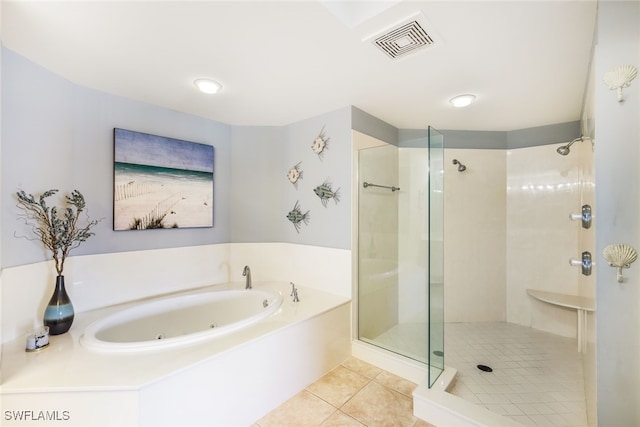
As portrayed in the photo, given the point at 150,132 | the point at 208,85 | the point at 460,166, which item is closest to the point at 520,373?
the point at 460,166

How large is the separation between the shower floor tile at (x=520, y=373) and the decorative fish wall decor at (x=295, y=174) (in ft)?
7.04

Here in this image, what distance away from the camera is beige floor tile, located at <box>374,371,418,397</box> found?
1986mm

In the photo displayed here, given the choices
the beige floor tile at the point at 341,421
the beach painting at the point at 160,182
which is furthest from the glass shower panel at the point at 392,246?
the beach painting at the point at 160,182

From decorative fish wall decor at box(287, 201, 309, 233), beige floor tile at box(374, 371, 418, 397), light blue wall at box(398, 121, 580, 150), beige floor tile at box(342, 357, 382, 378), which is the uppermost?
light blue wall at box(398, 121, 580, 150)

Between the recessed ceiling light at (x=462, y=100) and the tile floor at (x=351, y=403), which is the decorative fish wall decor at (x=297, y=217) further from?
the recessed ceiling light at (x=462, y=100)

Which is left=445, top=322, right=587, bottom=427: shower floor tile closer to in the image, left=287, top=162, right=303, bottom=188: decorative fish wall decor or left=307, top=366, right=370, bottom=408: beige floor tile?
left=307, top=366, right=370, bottom=408: beige floor tile

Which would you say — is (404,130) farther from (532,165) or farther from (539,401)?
(539,401)

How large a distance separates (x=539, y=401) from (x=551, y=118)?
2.53 meters

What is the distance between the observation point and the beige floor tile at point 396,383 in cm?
199

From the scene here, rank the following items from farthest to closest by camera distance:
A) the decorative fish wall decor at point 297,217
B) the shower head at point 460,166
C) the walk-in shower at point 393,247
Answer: the shower head at point 460,166 → the decorative fish wall decor at point 297,217 → the walk-in shower at point 393,247

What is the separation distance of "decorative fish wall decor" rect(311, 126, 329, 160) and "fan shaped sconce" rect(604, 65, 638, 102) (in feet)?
6.06

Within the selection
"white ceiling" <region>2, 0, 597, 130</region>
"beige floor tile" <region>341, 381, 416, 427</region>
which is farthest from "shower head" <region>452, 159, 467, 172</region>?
"beige floor tile" <region>341, 381, 416, 427</region>

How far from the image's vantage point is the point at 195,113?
2.64 m

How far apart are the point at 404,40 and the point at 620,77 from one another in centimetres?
95
